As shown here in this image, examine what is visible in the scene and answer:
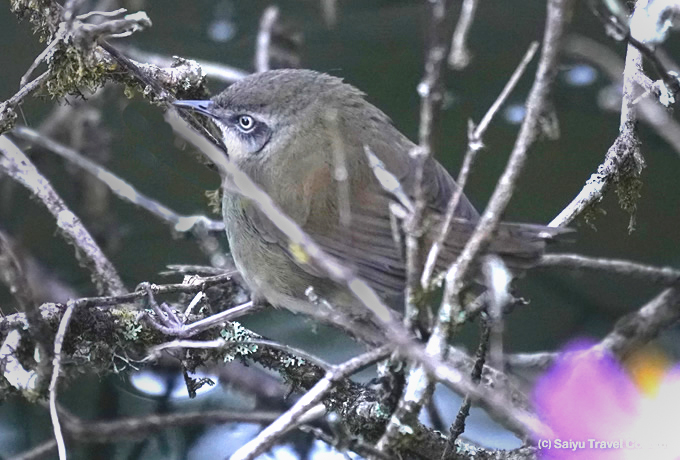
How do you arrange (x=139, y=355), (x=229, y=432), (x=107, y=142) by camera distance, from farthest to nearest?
(x=107, y=142)
(x=229, y=432)
(x=139, y=355)

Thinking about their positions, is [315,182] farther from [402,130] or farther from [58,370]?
[402,130]

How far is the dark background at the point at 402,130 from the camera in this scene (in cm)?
420

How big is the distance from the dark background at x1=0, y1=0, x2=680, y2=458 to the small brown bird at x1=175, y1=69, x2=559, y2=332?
0.98 metres

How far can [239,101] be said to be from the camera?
3342 mm

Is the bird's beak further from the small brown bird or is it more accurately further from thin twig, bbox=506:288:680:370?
thin twig, bbox=506:288:680:370

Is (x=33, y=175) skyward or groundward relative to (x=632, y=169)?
groundward

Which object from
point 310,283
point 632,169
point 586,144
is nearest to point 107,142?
point 310,283

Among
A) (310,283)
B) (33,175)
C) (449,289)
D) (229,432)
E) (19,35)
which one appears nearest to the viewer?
(449,289)

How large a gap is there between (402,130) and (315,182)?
5.97 feet

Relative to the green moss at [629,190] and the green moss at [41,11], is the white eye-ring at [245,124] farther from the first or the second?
the green moss at [629,190]

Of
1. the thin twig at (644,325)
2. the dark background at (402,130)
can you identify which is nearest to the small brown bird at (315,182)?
the thin twig at (644,325)

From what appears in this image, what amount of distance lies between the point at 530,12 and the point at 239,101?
2778mm

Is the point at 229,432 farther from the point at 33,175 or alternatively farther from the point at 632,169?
the point at 632,169

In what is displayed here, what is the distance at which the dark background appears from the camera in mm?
4203
